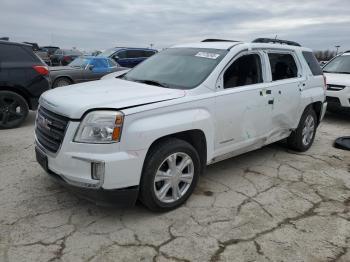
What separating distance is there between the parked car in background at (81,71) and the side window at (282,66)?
816 cm

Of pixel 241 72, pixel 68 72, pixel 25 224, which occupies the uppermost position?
pixel 241 72

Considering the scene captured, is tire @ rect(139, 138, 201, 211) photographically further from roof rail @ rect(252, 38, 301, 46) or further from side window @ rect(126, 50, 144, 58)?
side window @ rect(126, 50, 144, 58)

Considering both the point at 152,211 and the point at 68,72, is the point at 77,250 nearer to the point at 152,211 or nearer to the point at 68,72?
the point at 152,211

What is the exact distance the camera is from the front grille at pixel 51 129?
11.3ft

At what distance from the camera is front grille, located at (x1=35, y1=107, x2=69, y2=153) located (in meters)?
3.43

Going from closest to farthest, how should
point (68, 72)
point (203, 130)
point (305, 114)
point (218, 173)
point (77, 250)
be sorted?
1. point (77, 250)
2. point (203, 130)
3. point (218, 173)
4. point (305, 114)
5. point (68, 72)

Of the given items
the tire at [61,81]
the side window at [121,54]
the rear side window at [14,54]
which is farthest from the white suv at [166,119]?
the side window at [121,54]

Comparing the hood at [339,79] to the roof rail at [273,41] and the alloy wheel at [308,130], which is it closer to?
the alloy wheel at [308,130]

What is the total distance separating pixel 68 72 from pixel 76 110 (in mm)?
9101

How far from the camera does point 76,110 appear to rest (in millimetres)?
3322

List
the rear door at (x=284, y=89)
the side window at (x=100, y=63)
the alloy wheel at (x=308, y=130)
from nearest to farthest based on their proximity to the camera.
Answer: the rear door at (x=284, y=89) < the alloy wheel at (x=308, y=130) < the side window at (x=100, y=63)

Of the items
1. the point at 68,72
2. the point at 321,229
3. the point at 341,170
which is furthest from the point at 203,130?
the point at 68,72

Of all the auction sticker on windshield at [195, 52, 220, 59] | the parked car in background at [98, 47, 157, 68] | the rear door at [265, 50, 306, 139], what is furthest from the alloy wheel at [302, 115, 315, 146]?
the parked car in background at [98, 47, 157, 68]

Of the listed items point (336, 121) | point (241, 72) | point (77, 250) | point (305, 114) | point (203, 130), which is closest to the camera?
point (77, 250)
